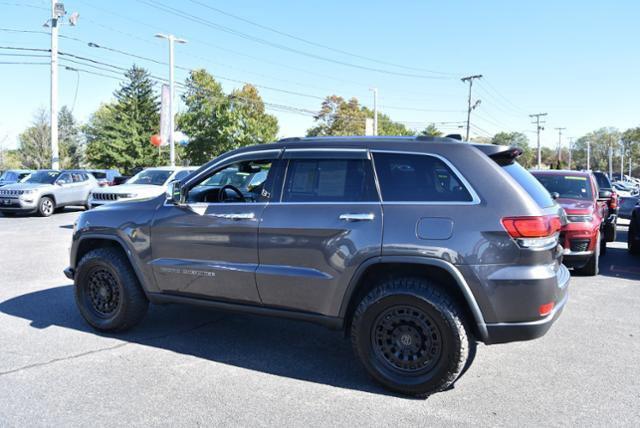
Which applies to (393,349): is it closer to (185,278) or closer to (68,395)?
(185,278)

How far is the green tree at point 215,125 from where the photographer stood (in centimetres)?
4862

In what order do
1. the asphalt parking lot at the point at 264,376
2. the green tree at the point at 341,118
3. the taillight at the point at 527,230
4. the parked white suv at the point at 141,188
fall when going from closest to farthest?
the asphalt parking lot at the point at 264,376 → the taillight at the point at 527,230 → the parked white suv at the point at 141,188 → the green tree at the point at 341,118

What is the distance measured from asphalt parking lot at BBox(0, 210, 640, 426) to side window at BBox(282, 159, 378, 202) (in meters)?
1.41

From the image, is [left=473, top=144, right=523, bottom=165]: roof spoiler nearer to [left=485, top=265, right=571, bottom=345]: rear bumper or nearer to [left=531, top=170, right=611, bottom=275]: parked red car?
[left=485, top=265, right=571, bottom=345]: rear bumper

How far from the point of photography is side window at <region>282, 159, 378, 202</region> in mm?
3920

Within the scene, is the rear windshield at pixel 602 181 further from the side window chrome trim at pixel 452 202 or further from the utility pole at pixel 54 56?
the utility pole at pixel 54 56

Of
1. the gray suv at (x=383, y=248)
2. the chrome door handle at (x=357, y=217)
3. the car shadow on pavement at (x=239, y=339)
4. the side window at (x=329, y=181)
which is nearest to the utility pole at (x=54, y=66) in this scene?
the car shadow on pavement at (x=239, y=339)

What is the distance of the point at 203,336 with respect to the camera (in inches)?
196

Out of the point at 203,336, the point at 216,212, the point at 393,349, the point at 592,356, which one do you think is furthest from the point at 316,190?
the point at 592,356

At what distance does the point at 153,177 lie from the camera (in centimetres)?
1446

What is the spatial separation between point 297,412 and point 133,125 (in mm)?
58704

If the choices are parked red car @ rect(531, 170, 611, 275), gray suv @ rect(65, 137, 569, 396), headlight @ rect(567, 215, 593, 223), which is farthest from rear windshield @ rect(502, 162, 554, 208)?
headlight @ rect(567, 215, 593, 223)

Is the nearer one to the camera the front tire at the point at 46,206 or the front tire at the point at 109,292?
the front tire at the point at 109,292

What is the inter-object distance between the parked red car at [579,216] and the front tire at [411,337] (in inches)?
163
